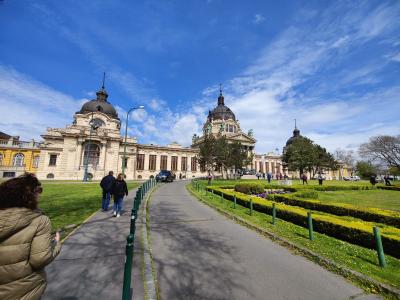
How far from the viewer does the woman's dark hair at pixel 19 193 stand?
2221mm

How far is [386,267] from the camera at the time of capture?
5.11m

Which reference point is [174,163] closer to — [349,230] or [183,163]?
[183,163]

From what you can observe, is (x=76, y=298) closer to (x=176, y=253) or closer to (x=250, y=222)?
(x=176, y=253)

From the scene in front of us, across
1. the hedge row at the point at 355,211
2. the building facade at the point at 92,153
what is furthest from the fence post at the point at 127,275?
the building facade at the point at 92,153

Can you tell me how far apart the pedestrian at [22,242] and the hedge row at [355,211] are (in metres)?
12.0

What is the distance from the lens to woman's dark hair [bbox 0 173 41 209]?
87.4 inches

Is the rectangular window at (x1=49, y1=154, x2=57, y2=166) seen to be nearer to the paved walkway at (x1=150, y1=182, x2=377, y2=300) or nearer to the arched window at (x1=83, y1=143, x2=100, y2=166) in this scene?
the arched window at (x1=83, y1=143, x2=100, y2=166)

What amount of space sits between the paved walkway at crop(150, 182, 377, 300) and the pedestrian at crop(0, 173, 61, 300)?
2398 mm

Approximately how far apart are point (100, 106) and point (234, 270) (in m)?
61.0

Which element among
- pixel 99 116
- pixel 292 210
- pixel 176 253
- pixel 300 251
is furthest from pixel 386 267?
pixel 99 116

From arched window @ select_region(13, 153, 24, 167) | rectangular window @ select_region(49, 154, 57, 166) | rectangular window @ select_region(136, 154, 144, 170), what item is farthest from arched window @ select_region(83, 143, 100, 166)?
arched window @ select_region(13, 153, 24, 167)

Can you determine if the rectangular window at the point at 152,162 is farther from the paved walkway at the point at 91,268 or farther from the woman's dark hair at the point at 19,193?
the woman's dark hair at the point at 19,193

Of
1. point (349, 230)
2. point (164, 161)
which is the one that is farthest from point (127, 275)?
point (164, 161)

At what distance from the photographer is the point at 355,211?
10.6 meters
